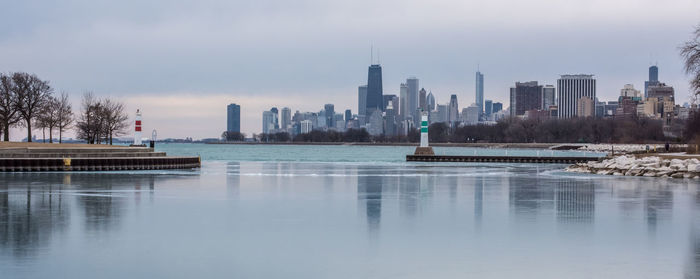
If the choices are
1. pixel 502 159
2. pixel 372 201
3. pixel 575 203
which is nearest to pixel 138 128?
pixel 502 159

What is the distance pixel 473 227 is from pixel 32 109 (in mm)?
55722

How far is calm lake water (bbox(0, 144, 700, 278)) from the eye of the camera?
10.5 metres

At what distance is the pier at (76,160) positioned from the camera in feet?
135

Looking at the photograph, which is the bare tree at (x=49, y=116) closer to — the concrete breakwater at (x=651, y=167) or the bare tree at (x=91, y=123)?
the bare tree at (x=91, y=123)

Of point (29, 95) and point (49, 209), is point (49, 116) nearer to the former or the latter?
point (29, 95)

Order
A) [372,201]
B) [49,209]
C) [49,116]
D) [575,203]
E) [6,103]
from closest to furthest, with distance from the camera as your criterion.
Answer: [49,209] → [575,203] → [372,201] → [6,103] → [49,116]

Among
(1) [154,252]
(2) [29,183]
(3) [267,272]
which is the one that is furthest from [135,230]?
(2) [29,183]

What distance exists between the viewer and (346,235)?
14000 millimetres

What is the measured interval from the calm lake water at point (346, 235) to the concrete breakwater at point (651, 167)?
14.6m

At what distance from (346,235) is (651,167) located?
3023cm

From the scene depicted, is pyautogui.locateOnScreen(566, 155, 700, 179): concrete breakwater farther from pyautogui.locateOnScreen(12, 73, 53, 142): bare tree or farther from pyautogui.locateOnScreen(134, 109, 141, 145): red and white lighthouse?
pyautogui.locateOnScreen(12, 73, 53, 142): bare tree

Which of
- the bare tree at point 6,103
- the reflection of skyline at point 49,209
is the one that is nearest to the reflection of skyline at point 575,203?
the reflection of skyline at point 49,209

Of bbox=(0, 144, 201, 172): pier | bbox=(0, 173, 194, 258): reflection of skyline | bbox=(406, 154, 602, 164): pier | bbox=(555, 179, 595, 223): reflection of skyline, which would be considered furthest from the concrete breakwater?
bbox=(406, 154, 602, 164): pier

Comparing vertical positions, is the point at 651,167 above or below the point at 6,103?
below
